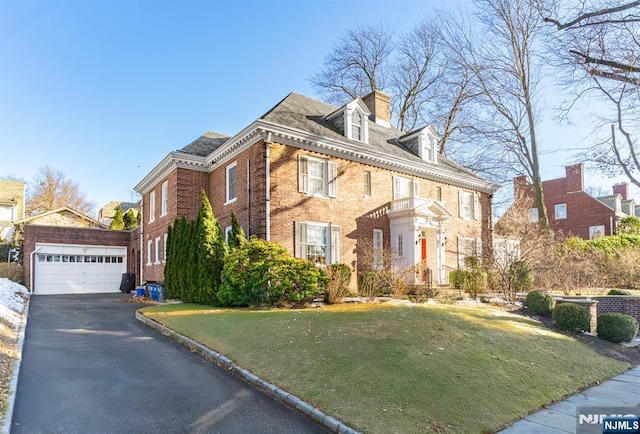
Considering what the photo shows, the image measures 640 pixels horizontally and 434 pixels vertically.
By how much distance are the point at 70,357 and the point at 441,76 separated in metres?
29.9

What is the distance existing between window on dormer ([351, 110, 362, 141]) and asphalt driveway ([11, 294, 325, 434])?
40.2 ft

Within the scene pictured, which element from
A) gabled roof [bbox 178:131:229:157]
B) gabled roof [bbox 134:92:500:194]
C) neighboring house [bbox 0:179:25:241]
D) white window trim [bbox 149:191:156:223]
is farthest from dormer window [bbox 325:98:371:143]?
neighboring house [bbox 0:179:25:241]

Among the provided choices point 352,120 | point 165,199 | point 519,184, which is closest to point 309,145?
point 352,120

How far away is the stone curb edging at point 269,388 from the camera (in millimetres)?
4682

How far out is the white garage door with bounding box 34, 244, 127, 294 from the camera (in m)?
23.2

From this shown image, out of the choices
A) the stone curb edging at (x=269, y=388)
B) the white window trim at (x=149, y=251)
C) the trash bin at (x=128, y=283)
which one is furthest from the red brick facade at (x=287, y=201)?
the stone curb edging at (x=269, y=388)

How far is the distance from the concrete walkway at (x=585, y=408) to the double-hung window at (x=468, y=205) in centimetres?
1521

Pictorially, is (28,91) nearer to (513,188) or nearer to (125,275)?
(125,275)

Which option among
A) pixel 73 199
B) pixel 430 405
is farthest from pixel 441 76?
pixel 73 199

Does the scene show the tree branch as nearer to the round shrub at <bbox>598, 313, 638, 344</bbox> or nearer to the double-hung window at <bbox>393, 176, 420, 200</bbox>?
the round shrub at <bbox>598, 313, 638, 344</bbox>

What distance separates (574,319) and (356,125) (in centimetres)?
1165

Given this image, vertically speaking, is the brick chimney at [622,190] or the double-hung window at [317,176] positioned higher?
the brick chimney at [622,190]

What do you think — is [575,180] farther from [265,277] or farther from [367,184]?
[265,277]

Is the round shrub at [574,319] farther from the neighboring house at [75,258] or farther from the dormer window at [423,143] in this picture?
the neighboring house at [75,258]
